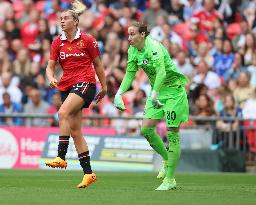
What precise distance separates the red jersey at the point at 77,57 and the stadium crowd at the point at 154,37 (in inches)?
347

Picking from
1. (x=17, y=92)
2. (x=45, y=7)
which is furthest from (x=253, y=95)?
(x=45, y=7)

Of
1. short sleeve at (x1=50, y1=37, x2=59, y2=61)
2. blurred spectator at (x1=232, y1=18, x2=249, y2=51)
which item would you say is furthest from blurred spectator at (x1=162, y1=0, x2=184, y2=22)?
short sleeve at (x1=50, y1=37, x2=59, y2=61)

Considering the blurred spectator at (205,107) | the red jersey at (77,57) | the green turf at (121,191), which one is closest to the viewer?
the green turf at (121,191)

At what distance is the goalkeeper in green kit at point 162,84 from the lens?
1410cm

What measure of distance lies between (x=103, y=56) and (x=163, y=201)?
15007 millimetres

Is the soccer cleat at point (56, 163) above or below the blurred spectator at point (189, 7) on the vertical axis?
below

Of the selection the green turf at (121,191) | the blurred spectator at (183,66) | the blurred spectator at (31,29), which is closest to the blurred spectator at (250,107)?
the blurred spectator at (183,66)

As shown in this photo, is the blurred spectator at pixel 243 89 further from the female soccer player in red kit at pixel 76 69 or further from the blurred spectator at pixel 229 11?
the female soccer player in red kit at pixel 76 69

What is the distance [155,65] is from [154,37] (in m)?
11.8

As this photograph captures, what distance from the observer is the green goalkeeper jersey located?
46.5 ft

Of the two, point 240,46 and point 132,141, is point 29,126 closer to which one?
point 132,141

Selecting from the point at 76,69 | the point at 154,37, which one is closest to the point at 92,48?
the point at 76,69

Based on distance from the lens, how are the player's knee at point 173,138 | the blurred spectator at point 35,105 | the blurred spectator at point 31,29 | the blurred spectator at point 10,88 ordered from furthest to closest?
the blurred spectator at point 31,29 < the blurred spectator at point 10,88 < the blurred spectator at point 35,105 < the player's knee at point 173,138

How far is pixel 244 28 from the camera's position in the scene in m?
25.2
